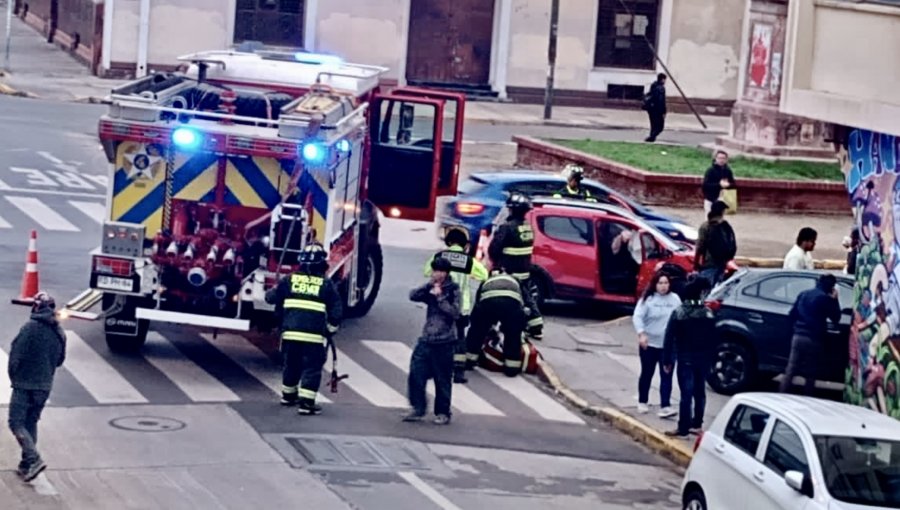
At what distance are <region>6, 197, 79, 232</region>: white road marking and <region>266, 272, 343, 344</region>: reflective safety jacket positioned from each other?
9433 millimetres

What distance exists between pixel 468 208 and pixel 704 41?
2577 cm

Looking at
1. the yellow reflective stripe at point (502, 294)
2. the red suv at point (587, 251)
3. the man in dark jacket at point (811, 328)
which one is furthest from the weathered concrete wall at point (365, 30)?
the man in dark jacket at point (811, 328)

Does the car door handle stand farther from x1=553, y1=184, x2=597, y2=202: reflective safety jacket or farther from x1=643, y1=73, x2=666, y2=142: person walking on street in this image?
x1=643, y1=73, x2=666, y2=142: person walking on street

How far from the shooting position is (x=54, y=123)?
1495 inches

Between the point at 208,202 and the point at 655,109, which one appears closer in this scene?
the point at 208,202

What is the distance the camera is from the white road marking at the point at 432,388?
61.4ft

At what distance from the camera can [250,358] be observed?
19.8 m

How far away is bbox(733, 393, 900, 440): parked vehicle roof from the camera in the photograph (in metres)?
13.1

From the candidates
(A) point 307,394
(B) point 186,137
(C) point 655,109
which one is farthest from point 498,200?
(C) point 655,109

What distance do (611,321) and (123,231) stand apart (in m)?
7.67

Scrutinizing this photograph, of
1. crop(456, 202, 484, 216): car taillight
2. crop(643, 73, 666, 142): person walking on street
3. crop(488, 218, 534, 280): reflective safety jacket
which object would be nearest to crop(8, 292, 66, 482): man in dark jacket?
crop(488, 218, 534, 280): reflective safety jacket

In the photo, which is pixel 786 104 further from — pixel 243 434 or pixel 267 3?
pixel 267 3

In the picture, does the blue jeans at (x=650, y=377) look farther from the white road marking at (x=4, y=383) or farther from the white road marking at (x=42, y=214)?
the white road marking at (x=42, y=214)

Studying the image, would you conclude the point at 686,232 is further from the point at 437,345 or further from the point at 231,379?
the point at 231,379
